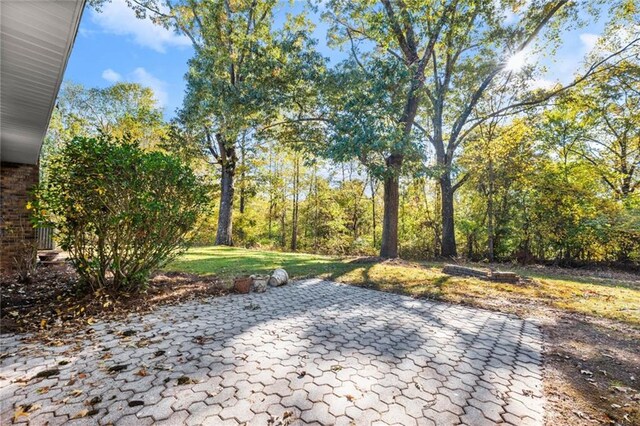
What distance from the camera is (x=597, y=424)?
2199 mm

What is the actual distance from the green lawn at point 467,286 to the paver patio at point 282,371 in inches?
68.6

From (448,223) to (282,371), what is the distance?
464 inches

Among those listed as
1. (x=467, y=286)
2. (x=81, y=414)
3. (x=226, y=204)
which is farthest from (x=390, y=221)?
(x=81, y=414)

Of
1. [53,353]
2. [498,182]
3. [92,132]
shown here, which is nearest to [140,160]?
[53,353]

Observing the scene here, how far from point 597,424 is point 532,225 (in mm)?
11284

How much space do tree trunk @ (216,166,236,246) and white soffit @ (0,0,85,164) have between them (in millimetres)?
9818

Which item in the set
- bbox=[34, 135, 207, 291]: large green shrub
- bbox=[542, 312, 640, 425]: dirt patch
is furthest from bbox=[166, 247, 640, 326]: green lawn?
bbox=[34, 135, 207, 291]: large green shrub

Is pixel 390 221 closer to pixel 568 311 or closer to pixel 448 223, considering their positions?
pixel 448 223

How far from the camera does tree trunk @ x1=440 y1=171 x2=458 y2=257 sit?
12614 mm

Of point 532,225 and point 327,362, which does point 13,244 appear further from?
point 532,225

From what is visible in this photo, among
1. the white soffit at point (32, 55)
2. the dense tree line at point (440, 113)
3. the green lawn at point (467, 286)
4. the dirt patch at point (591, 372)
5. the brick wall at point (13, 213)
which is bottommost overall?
the dirt patch at point (591, 372)

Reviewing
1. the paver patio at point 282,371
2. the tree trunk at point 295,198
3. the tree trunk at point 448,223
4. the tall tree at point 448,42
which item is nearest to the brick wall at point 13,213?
the paver patio at point 282,371

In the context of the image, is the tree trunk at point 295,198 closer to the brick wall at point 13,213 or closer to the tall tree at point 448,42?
the tall tree at point 448,42

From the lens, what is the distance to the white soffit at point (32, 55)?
2.12 metres
